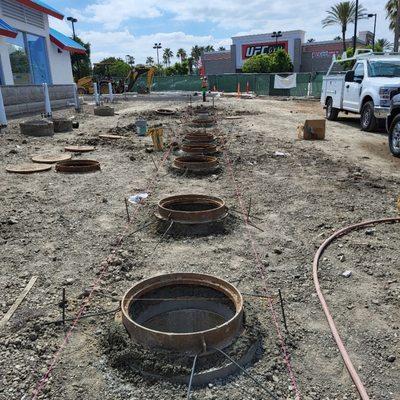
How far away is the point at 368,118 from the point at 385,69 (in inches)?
59.9

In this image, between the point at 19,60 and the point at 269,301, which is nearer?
the point at 269,301

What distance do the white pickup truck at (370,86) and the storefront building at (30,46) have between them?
12.5 meters

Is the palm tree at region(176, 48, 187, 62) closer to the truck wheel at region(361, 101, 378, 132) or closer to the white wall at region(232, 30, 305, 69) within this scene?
the white wall at region(232, 30, 305, 69)

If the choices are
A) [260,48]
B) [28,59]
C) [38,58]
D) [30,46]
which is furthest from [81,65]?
[28,59]

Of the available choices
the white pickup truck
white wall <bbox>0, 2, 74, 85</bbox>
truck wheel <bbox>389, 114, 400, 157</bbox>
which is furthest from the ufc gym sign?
truck wheel <bbox>389, 114, 400, 157</bbox>

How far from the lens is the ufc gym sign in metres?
59.1

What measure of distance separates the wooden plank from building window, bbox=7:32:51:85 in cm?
1817

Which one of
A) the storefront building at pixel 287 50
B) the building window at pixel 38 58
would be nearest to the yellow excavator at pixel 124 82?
the building window at pixel 38 58

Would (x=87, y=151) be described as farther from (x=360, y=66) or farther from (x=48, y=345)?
(x=360, y=66)

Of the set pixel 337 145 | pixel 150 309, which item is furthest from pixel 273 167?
pixel 150 309

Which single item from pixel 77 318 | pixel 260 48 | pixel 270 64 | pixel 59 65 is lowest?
pixel 77 318

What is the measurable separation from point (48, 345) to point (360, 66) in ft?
42.1

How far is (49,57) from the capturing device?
23.3m

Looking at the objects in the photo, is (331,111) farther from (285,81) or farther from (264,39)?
(264,39)
